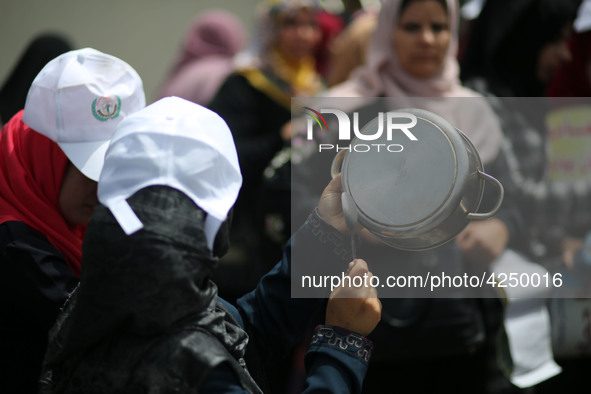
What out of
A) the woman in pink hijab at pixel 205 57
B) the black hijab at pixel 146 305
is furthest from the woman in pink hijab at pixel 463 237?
the woman in pink hijab at pixel 205 57

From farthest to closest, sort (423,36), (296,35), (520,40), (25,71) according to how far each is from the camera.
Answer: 1. (296,35)
2. (520,40)
3. (25,71)
4. (423,36)

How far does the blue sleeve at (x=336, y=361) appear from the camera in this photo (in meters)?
1.33

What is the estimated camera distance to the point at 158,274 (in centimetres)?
119

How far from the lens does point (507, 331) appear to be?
224cm

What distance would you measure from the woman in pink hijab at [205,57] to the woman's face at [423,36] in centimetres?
182

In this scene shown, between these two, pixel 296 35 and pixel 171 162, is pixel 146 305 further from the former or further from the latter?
pixel 296 35

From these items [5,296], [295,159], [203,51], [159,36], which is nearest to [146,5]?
[159,36]

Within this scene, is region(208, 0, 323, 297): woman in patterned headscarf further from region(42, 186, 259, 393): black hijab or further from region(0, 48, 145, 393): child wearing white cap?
region(42, 186, 259, 393): black hijab

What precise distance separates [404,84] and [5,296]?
1.52 metres

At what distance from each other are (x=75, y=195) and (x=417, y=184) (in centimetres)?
79

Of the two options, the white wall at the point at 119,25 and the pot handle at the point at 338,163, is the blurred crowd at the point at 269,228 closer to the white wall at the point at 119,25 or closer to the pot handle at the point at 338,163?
the pot handle at the point at 338,163

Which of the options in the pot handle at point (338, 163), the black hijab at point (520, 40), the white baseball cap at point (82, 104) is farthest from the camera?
the black hijab at point (520, 40)

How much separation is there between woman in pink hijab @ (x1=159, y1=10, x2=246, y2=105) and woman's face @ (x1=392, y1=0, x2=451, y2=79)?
1.82 m

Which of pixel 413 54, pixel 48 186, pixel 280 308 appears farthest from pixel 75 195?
pixel 413 54
